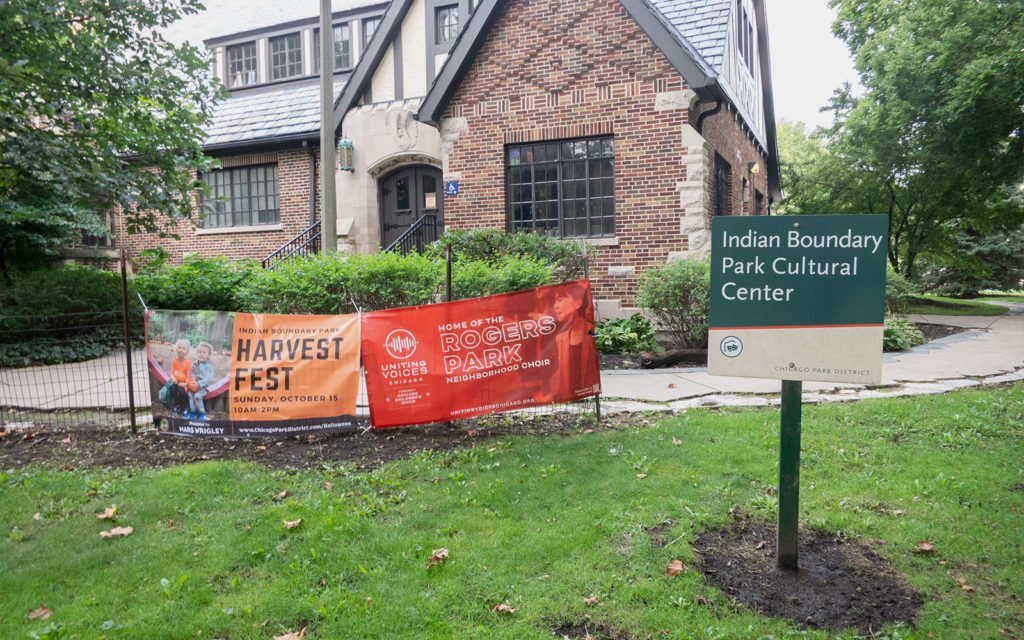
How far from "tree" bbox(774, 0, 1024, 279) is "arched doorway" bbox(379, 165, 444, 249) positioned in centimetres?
1240

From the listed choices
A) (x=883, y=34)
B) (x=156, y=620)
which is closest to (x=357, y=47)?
(x=883, y=34)

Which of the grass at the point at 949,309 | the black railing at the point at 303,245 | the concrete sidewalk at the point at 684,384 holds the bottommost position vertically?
the concrete sidewalk at the point at 684,384

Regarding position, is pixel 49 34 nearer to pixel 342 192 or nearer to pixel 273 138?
pixel 342 192

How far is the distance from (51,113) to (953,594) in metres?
9.01

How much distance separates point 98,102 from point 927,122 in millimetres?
18931

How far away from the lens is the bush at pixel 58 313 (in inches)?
383

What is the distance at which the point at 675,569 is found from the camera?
10.6ft

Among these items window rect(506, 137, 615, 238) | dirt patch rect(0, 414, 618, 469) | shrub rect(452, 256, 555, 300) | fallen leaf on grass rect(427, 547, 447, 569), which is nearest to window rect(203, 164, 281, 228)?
window rect(506, 137, 615, 238)

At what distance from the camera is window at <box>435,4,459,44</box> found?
14727 mm

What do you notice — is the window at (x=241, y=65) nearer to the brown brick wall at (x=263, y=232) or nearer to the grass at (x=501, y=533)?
the brown brick wall at (x=263, y=232)

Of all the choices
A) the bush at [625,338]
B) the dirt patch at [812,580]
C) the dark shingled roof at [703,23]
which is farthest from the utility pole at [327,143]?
the dirt patch at [812,580]

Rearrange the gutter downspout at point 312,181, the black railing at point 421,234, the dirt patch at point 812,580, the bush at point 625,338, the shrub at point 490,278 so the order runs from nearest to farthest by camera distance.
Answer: the dirt patch at point 812,580
the shrub at point 490,278
the bush at point 625,338
the black railing at point 421,234
the gutter downspout at point 312,181

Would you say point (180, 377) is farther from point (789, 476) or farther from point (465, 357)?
point (789, 476)

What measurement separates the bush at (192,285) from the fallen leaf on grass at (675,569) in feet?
30.8
